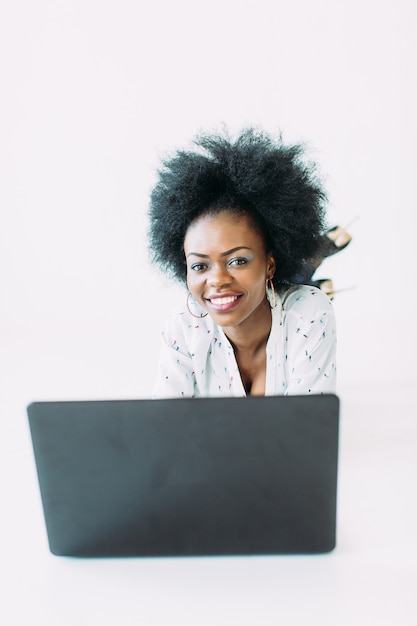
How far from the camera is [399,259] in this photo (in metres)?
2.90

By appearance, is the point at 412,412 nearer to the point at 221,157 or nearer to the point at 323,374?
the point at 323,374

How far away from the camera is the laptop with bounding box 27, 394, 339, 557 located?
2.90ft

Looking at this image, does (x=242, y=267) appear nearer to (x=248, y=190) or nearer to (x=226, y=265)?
(x=226, y=265)

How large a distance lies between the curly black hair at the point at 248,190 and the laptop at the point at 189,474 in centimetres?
53

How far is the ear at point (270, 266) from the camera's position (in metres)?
1.37

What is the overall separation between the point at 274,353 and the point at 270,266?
191 mm

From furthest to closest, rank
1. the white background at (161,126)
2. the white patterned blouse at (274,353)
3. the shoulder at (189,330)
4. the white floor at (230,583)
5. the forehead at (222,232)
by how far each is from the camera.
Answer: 1. the white background at (161,126)
2. the shoulder at (189,330)
3. the white patterned blouse at (274,353)
4. the forehead at (222,232)
5. the white floor at (230,583)

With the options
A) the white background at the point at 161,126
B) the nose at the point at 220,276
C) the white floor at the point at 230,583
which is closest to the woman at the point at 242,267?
the nose at the point at 220,276

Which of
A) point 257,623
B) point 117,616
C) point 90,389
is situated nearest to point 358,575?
point 257,623

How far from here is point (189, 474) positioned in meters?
0.91

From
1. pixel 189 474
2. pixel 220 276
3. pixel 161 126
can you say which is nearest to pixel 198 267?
pixel 220 276

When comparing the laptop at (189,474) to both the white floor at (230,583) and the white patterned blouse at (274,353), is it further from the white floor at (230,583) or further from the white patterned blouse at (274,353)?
the white patterned blouse at (274,353)

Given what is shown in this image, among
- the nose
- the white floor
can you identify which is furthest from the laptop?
the nose

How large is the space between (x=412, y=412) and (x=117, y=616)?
1.08 metres
